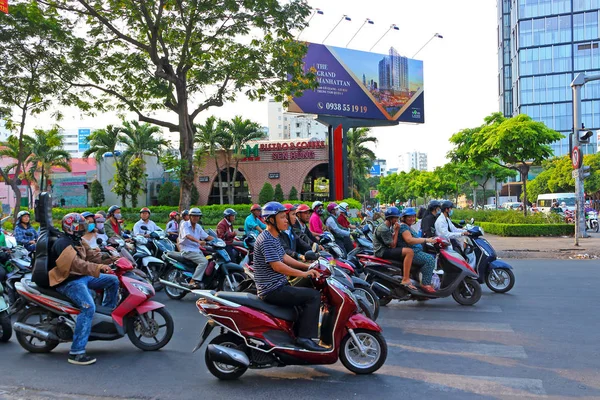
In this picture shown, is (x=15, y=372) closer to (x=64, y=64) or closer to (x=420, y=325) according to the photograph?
(x=420, y=325)

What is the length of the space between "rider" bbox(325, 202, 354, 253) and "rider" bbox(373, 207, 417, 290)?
2.20 metres

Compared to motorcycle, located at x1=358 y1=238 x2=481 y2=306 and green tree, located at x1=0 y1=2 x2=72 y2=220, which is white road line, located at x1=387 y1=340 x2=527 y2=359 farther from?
green tree, located at x1=0 y1=2 x2=72 y2=220

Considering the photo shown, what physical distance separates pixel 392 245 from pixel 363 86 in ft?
89.3

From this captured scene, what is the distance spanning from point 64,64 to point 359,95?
2082cm

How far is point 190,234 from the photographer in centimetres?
966

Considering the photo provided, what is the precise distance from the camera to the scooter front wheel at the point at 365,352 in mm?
5098

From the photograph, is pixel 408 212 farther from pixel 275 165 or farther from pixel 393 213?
pixel 275 165

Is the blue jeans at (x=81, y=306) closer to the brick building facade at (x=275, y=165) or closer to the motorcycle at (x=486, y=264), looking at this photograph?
the motorcycle at (x=486, y=264)

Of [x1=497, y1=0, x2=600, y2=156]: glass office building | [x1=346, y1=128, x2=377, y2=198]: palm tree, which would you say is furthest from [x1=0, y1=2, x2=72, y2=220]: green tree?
[x1=497, y1=0, x2=600, y2=156]: glass office building

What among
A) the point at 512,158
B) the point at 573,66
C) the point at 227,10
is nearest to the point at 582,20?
the point at 573,66

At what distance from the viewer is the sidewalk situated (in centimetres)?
1609

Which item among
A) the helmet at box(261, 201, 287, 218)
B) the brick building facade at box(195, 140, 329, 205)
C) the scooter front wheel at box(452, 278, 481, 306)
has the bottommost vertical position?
the scooter front wheel at box(452, 278, 481, 306)

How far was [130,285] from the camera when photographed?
239 inches

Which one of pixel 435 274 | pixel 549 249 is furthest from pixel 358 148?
pixel 435 274
